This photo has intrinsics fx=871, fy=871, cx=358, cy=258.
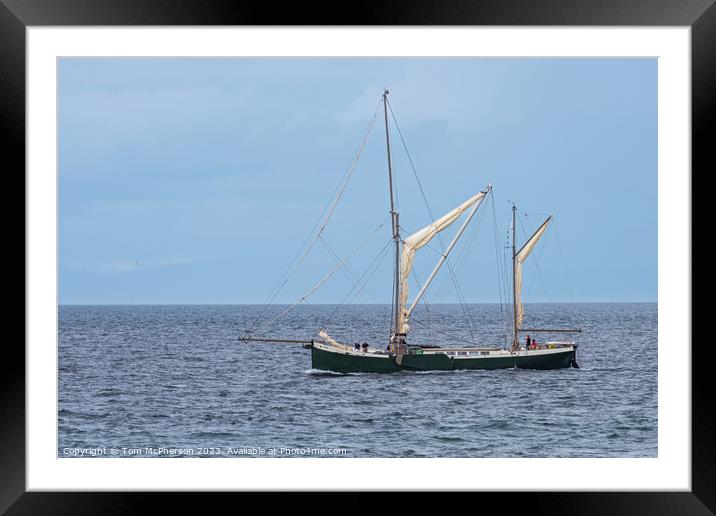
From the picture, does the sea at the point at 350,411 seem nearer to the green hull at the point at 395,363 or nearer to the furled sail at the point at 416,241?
the green hull at the point at 395,363

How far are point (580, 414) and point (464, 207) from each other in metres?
7.72

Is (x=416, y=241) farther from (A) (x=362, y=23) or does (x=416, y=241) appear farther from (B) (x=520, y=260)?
(A) (x=362, y=23)

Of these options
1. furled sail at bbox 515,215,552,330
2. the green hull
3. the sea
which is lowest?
the sea

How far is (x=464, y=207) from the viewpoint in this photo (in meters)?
24.6

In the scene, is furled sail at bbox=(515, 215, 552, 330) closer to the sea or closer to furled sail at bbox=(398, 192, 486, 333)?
the sea

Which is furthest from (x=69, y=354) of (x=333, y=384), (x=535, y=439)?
(x=535, y=439)

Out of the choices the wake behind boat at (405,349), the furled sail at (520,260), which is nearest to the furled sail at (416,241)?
the wake behind boat at (405,349)

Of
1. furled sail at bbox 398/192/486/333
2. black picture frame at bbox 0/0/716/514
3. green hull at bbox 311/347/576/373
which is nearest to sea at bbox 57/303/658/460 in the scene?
green hull at bbox 311/347/576/373

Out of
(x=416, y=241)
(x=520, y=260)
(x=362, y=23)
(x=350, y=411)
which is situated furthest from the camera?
(x=520, y=260)

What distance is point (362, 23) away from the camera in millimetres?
7508

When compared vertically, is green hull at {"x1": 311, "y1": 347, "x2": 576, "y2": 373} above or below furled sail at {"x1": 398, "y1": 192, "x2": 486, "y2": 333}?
below

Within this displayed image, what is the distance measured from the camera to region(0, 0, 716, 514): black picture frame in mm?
7523

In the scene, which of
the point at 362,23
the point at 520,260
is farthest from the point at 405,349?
the point at 362,23

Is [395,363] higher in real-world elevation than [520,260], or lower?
lower
